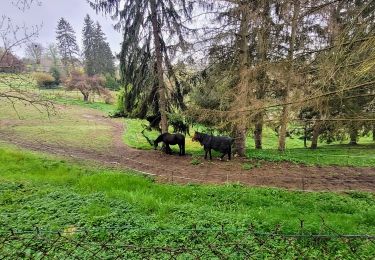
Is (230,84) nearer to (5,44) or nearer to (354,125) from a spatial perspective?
(354,125)

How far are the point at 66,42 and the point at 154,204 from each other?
222ft

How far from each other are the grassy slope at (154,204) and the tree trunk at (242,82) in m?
2.35

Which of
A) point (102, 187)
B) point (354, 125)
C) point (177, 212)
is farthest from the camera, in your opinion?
point (102, 187)

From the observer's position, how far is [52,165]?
474 inches

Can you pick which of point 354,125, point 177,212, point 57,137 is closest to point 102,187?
point 177,212

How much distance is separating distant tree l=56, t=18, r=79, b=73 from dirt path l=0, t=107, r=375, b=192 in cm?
5525

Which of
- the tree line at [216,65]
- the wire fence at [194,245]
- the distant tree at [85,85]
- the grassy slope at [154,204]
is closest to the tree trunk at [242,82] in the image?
the tree line at [216,65]

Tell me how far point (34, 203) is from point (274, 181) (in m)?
8.43

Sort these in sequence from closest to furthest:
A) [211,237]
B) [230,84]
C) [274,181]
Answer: [211,237] → [274,181] → [230,84]

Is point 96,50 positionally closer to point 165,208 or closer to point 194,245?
point 165,208

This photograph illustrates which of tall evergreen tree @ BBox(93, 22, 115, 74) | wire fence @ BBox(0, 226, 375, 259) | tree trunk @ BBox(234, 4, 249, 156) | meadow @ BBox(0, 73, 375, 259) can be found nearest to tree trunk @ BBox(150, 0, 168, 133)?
tree trunk @ BBox(234, 4, 249, 156)

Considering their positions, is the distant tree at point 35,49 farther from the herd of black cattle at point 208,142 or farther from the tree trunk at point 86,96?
the tree trunk at point 86,96

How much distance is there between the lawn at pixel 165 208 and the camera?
602cm

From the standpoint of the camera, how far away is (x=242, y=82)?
31.9 feet
